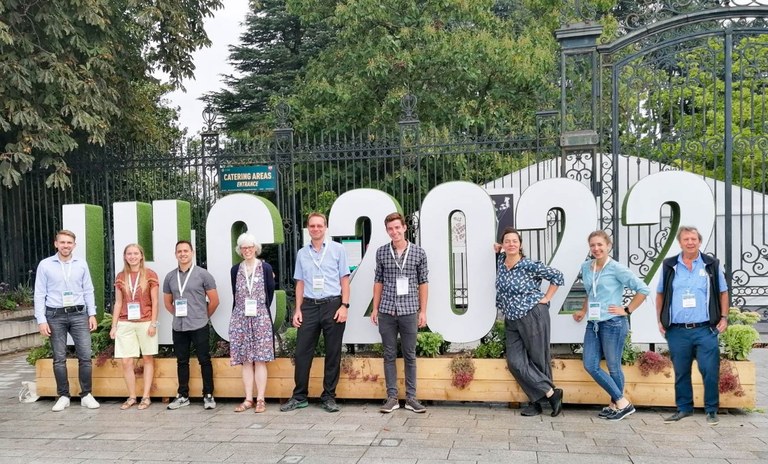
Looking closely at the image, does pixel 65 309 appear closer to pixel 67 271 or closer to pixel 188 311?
pixel 67 271

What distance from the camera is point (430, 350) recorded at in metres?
6.51

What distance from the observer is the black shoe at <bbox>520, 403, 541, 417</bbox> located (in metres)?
6.00

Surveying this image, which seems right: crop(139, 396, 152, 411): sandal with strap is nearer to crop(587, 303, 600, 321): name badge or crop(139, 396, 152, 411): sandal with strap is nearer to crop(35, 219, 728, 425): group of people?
crop(35, 219, 728, 425): group of people

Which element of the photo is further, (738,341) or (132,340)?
(132,340)

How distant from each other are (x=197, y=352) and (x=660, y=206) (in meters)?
4.64

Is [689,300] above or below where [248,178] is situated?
below

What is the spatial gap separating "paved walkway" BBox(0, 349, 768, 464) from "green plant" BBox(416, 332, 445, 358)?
50cm

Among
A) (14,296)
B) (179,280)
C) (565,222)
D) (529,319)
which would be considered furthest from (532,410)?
(14,296)

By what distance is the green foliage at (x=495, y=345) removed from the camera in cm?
645

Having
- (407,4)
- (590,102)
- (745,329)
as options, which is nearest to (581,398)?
(745,329)

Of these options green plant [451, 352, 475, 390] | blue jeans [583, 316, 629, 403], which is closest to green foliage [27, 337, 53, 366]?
green plant [451, 352, 475, 390]

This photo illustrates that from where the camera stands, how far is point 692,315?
5.57 metres

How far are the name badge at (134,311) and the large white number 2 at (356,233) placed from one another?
6.63 feet

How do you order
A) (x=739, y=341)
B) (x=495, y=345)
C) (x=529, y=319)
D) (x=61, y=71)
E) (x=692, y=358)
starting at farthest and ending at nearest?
(x=61, y=71)
(x=495, y=345)
(x=739, y=341)
(x=529, y=319)
(x=692, y=358)
